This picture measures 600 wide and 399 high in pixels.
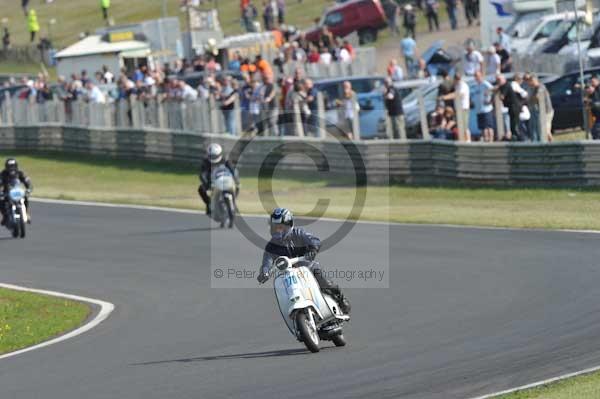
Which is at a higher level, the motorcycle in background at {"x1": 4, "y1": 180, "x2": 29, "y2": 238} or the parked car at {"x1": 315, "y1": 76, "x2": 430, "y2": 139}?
the parked car at {"x1": 315, "y1": 76, "x2": 430, "y2": 139}

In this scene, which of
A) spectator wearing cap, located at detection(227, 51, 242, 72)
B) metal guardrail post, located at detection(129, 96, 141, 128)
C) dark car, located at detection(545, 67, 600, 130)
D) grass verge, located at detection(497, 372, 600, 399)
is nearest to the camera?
grass verge, located at detection(497, 372, 600, 399)

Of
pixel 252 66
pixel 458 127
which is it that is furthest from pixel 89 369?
pixel 252 66

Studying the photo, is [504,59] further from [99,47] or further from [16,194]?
[99,47]

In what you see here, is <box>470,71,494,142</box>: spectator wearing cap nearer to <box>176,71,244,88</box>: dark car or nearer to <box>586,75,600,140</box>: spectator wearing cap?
<box>586,75,600,140</box>: spectator wearing cap

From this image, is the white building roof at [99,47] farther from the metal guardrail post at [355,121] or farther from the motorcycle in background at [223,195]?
the motorcycle in background at [223,195]

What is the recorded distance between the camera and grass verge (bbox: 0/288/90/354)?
14.1 meters

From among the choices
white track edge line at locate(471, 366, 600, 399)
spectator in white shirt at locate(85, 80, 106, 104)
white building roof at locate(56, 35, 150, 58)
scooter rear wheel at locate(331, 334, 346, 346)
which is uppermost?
white building roof at locate(56, 35, 150, 58)

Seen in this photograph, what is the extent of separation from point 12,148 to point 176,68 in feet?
17.8

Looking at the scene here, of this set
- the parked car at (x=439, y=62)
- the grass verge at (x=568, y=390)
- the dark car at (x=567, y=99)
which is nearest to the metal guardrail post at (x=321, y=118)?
the dark car at (x=567, y=99)

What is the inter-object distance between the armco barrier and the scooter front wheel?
1294 cm

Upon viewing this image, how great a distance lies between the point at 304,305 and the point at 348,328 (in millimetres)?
1930

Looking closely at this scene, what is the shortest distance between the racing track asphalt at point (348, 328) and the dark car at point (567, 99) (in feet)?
22.2

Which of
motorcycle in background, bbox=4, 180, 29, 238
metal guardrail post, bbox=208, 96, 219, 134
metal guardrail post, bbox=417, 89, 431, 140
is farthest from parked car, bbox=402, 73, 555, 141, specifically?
motorcycle in background, bbox=4, 180, 29, 238

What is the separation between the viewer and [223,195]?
71.6 feet
